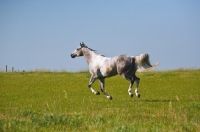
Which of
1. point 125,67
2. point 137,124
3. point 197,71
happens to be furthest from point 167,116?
point 197,71

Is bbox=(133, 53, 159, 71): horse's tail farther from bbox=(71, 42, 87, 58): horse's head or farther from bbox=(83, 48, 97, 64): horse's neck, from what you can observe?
bbox=(71, 42, 87, 58): horse's head

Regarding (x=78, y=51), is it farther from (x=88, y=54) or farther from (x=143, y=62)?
(x=143, y=62)

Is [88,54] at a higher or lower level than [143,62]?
higher

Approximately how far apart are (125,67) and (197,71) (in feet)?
75.1

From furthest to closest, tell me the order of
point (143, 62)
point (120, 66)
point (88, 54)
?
1. point (88, 54)
2. point (143, 62)
3. point (120, 66)

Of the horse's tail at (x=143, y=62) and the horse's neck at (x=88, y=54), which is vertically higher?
the horse's neck at (x=88, y=54)

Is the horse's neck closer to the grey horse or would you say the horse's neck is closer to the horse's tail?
the grey horse

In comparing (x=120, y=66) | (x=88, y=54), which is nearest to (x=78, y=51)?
(x=88, y=54)

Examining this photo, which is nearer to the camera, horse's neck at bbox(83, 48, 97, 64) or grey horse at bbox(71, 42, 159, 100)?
grey horse at bbox(71, 42, 159, 100)

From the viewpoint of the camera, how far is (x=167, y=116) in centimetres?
1241

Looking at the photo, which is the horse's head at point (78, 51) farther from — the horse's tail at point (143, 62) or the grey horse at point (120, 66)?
the horse's tail at point (143, 62)

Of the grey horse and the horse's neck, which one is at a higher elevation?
the horse's neck

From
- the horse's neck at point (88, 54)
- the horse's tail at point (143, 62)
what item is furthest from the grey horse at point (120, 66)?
the horse's neck at point (88, 54)

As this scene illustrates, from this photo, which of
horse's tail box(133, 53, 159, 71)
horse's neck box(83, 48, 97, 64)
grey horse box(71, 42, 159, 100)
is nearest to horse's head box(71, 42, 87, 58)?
horse's neck box(83, 48, 97, 64)
